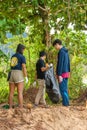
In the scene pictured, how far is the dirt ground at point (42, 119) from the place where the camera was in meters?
8.30

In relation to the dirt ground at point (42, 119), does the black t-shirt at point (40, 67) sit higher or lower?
higher

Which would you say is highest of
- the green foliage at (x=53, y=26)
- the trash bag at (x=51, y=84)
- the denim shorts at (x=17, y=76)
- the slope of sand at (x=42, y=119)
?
the green foliage at (x=53, y=26)

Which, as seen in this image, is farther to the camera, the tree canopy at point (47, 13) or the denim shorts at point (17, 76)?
the tree canopy at point (47, 13)

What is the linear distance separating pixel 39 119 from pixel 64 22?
8.86m

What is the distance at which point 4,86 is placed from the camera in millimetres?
21406

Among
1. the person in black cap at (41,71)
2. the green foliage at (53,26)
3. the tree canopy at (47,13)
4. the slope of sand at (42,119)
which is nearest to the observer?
the slope of sand at (42,119)

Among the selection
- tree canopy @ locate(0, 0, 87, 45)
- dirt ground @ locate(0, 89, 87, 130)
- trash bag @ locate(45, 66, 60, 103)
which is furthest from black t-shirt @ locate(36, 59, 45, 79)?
dirt ground @ locate(0, 89, 87, 130)

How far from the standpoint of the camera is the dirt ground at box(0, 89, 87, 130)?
27.2 feet

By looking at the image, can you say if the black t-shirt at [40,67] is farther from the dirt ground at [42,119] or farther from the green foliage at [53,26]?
the dirt ground at [42,119]

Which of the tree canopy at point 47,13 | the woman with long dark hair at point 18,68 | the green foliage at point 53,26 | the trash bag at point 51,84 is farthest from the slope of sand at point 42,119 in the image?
the tree canopy at point 47,13

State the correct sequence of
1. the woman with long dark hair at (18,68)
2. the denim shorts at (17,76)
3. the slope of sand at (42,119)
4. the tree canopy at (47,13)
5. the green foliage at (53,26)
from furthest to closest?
the green foliage at (53,26) < the tree canopy at (47,13) < the denim shorts at (17,76) < the woman with long dark hair at (18,68) < the slope of sand at (42,119)

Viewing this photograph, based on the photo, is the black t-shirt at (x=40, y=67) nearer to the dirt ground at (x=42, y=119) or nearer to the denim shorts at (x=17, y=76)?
the denim shorts at (x=17, y=76)

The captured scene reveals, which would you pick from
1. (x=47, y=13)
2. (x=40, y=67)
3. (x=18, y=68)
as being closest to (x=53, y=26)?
(x=47, y=13)

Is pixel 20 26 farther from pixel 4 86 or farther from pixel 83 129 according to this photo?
pixel 4 86
